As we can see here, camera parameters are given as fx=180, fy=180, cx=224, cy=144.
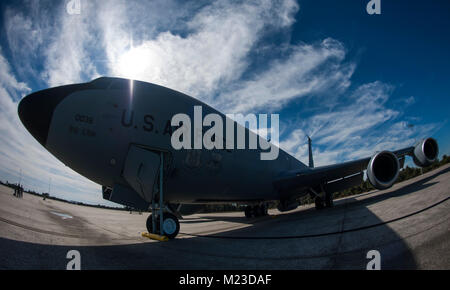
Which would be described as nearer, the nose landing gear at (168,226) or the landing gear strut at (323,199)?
the nose landing gear at (168,226)

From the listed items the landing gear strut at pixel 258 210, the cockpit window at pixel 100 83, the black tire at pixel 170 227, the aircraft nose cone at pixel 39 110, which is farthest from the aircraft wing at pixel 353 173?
the aircraft nose cone at pixel 39 110

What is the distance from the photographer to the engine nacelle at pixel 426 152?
334 inches

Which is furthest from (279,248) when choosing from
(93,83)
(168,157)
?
(93,83)

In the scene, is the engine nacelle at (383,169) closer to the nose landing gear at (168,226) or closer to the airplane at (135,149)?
the airplane at (135,149)

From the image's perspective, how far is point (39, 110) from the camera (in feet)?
12.4

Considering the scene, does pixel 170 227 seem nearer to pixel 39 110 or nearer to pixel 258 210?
pixel 39 110

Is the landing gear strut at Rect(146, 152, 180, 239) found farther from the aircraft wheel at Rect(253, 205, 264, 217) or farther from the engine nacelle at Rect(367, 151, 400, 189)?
the aircraft wheel at Rect(253, 205, 264, 217)

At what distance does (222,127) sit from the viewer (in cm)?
664

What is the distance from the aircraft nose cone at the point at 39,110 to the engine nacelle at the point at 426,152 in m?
13.8
